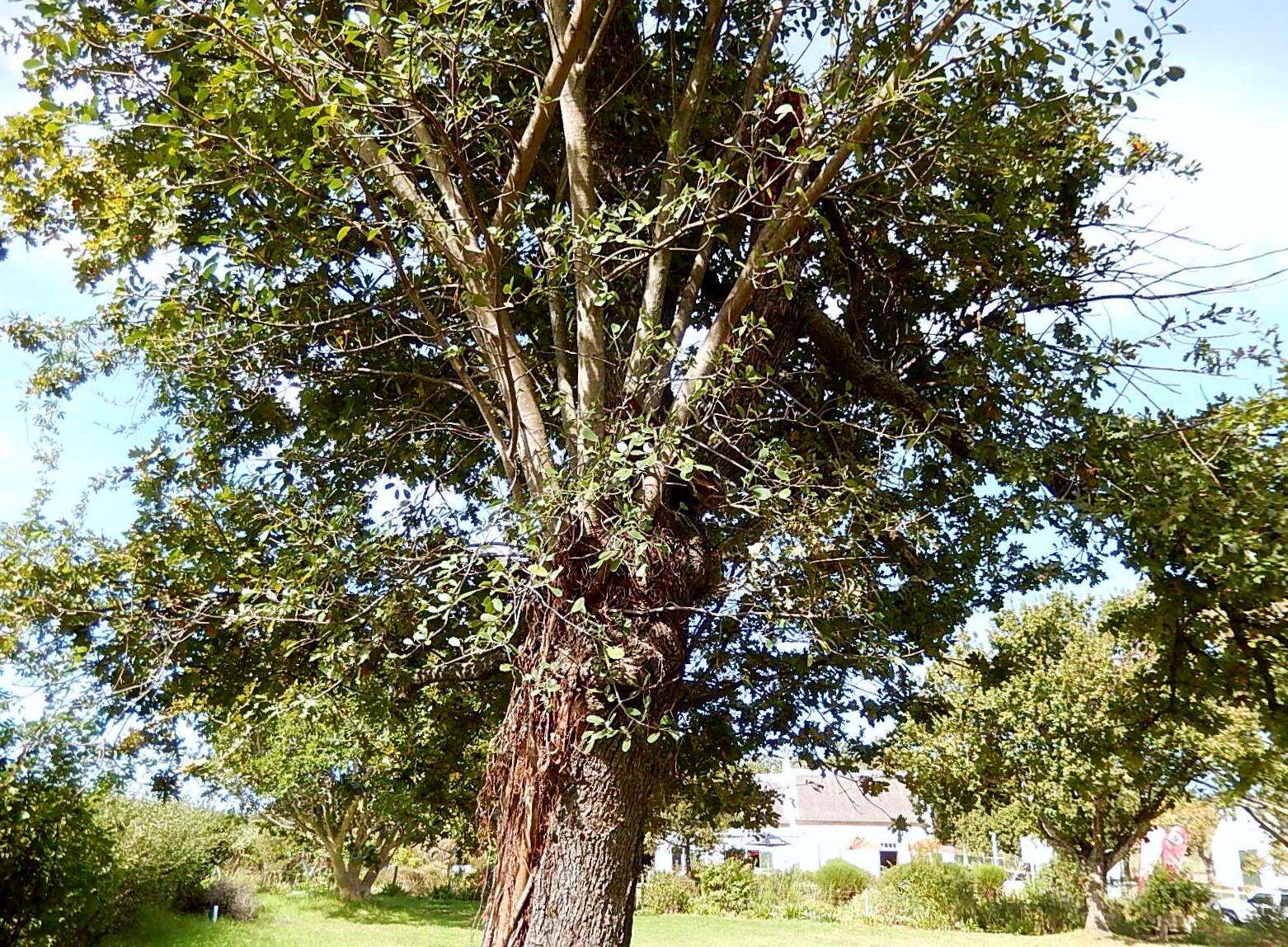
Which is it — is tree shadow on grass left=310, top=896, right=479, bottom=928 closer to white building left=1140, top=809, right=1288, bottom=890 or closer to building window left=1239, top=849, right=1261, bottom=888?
white building left=1140, top=809, right=1288, bottom=890

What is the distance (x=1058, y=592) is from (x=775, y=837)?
2345 cm

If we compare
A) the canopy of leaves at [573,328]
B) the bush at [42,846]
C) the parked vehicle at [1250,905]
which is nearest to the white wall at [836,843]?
the parked vehicle at [1250,905]

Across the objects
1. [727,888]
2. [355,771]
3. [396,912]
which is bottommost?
[396,912]

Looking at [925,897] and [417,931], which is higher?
[925,897]

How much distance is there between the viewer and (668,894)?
22562 mm

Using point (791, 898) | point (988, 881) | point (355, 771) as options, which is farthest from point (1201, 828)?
point (355, 771)

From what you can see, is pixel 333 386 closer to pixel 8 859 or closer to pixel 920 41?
pixel 920 41

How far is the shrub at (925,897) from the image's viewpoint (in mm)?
20734

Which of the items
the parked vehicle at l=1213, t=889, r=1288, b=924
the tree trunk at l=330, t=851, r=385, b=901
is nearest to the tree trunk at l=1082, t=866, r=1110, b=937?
the parked vehicle at l=1213, t=889, r=1288, b=924

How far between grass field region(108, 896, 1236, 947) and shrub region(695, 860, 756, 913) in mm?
1286

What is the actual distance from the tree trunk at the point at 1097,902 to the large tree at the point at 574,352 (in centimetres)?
1609

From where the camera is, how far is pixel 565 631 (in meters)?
3.59

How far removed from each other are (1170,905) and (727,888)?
416 inches

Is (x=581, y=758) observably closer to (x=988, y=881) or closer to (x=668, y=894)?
(x=668, y=894)
